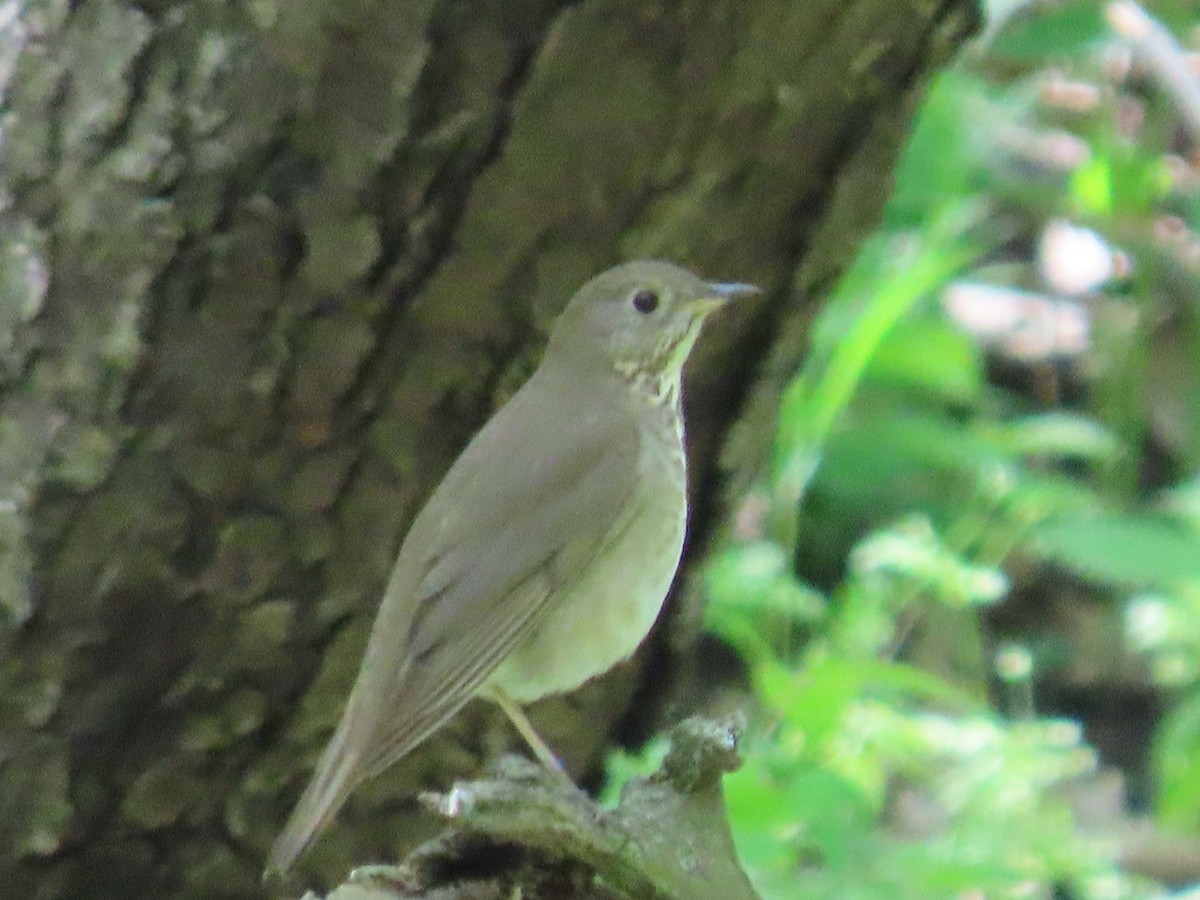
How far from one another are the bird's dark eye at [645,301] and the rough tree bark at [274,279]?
1.20ft

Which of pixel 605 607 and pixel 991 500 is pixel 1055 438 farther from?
pixel 605 607

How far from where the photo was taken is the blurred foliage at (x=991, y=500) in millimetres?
3027

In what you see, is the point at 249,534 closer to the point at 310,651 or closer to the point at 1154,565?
the point at 310,651

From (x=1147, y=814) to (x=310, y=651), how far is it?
8.25 feet

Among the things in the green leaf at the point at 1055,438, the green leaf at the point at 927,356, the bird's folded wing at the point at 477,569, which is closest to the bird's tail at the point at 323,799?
the bird's folded wing at the point at 477,569

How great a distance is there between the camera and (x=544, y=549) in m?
2.32

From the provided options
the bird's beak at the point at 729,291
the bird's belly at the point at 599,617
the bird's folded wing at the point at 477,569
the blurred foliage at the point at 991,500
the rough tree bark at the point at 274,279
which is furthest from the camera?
the blurred foliage at the point at 991,500

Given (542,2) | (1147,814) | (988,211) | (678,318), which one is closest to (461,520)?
(678,318)

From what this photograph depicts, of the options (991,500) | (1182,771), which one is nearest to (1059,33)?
(991,500)

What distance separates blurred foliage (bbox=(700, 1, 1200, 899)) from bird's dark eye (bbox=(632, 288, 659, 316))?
0.77 m

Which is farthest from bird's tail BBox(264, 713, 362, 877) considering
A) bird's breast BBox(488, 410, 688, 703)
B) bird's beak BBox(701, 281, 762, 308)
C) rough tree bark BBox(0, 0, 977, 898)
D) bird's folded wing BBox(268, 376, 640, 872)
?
bird's beak BBox(701, 281, 762, 308)

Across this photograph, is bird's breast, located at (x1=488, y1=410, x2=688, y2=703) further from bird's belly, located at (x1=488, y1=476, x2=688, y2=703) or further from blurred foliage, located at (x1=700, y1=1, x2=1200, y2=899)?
blurred foliage, located at (x1=700, y1=1, x2=1200, y2=899)

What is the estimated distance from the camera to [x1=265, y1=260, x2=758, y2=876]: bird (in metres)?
2.14

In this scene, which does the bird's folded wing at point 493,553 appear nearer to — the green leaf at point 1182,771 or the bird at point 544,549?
the bird at point 544,549
